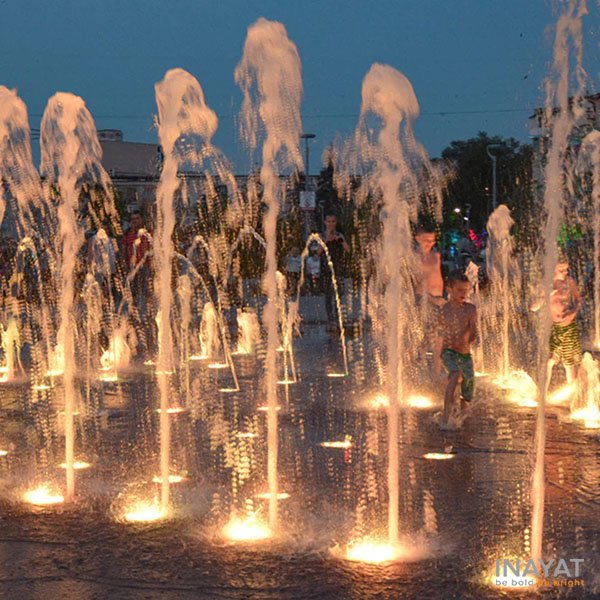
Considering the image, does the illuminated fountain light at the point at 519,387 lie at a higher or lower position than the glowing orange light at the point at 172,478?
higher

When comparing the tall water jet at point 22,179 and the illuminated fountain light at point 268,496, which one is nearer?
the illuminated fountain light at point 268,496

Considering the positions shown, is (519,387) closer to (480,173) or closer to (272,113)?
(272,113)

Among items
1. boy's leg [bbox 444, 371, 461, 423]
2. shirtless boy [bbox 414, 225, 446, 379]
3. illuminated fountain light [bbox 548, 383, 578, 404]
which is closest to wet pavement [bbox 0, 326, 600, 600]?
boy's leg [bbox 444, 371, 461, 423]

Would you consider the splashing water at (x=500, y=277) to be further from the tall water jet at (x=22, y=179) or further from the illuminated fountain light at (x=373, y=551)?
the tall water jet at (x=22, y=179)

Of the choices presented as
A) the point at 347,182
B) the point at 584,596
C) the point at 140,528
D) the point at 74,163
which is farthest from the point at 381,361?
the point at 347,182

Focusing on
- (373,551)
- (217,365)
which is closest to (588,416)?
(373,551)

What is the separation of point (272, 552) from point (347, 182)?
4462 centimetres

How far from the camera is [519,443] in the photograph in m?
6.61

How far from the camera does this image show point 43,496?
536 cm

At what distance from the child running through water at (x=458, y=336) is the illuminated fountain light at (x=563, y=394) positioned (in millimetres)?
1319

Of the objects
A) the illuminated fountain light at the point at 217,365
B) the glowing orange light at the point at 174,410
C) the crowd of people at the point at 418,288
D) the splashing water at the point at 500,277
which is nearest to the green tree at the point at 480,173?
the splashing water at the point at 500,277

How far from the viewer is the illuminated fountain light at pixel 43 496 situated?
523 centimetres

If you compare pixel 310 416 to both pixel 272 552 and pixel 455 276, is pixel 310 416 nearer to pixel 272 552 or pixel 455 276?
pixel 455 276

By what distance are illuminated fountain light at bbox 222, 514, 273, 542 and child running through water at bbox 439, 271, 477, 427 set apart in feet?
8.80
